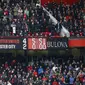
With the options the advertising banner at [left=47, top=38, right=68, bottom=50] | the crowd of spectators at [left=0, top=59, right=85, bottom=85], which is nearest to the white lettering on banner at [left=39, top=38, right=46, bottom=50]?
the advertising banner at [left=47, top=38, right=68, bottom=50]

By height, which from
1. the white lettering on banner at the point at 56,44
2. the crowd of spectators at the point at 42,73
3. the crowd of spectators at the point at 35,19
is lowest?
the crowd of spectators at the point at 42,73

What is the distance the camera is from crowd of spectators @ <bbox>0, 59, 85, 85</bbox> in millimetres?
39062

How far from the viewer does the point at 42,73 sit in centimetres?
4022

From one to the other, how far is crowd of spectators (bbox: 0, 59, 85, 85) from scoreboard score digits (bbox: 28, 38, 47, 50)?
132 cm

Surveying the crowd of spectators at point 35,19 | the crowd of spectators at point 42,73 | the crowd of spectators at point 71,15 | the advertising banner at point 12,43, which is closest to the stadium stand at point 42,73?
the crowd of spectators at point 42,73

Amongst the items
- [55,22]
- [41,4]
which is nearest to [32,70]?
[55,22]

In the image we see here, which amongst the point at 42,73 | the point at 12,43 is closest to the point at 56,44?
the point at 42,73

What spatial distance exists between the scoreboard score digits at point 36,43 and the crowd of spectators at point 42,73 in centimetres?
132

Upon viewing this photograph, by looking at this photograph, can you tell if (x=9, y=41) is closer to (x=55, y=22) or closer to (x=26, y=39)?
(x=26, y=39)

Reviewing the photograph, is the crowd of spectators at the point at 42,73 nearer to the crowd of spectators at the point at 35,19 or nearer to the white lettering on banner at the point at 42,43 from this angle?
the white lettering on banner at the point at 42,43

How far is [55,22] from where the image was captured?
43.2 metres

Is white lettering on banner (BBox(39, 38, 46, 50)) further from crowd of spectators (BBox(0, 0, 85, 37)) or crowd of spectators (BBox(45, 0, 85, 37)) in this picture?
crowd of spectators (BBox(45, 0, 85, 37))

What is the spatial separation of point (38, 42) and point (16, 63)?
2503mm

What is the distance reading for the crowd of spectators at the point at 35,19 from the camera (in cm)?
4134
